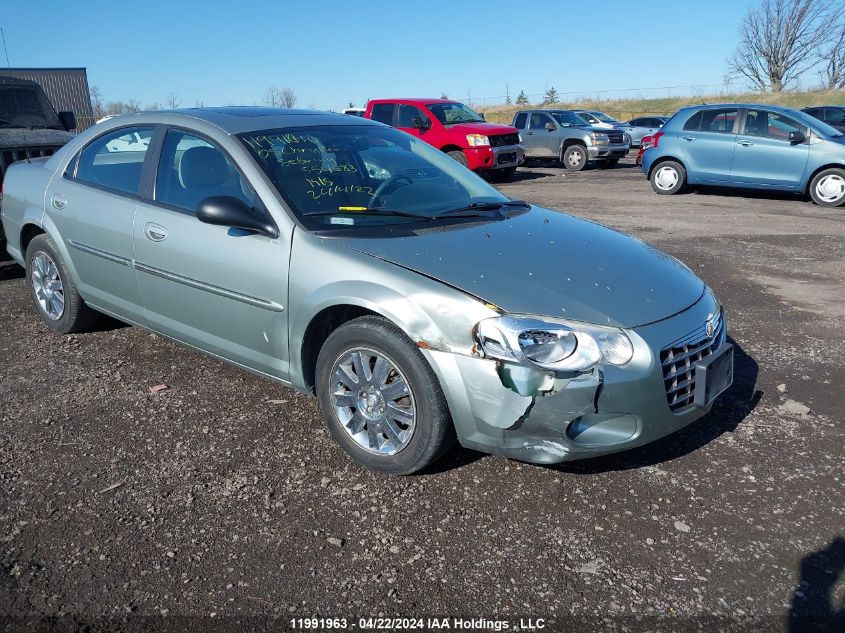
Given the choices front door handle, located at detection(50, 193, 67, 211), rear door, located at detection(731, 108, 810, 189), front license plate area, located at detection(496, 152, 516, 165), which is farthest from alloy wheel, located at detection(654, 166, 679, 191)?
front door handle, located at detection(50, 193, 67, 211)

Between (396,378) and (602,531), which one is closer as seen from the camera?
(602,531)

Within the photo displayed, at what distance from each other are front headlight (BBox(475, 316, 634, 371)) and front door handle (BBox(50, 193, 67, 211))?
3.34 meters

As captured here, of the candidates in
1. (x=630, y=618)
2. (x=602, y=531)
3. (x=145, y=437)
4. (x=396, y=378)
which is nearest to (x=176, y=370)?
(x=145, y=437)

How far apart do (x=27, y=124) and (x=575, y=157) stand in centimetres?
1530

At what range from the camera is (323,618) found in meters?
2.46

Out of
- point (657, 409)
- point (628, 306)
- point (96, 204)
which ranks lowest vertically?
point (657, 409)

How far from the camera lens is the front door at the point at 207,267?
11.8ft

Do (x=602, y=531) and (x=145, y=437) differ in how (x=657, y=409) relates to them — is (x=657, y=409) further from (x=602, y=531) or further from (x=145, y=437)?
(x=145, y=437)

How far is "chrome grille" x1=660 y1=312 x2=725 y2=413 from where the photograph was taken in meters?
3.05

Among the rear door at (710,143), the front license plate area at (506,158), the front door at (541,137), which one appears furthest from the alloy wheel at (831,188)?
the front door at (541,137)

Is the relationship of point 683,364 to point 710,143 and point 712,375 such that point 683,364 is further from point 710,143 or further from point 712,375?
point 710,143

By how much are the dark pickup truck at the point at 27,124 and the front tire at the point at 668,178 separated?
10260mm

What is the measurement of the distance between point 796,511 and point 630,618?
3.57ft

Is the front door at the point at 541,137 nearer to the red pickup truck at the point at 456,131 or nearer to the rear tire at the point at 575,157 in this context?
the rear tire at the point at 575,157
